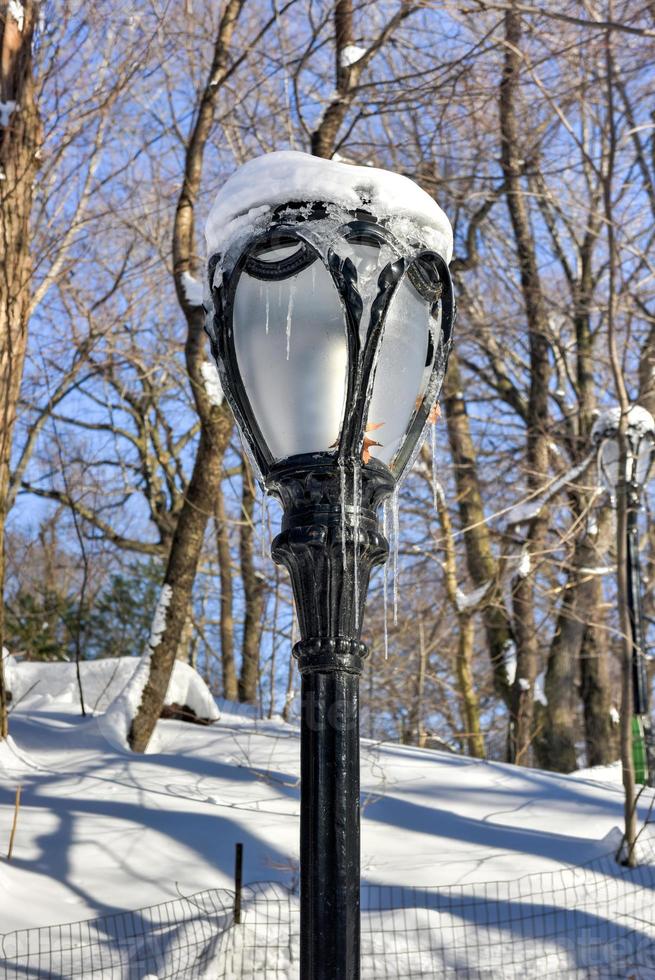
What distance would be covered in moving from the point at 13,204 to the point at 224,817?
4.20 meters

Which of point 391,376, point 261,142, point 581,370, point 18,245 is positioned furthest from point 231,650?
point 391,376

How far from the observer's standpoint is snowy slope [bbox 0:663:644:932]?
16.0 ft

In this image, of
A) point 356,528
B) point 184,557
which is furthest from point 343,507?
point 184,557

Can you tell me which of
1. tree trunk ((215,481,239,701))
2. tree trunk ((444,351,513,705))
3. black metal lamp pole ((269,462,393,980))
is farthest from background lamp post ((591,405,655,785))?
tree trunk ((215,481,239,701))

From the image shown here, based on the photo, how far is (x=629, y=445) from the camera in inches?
290

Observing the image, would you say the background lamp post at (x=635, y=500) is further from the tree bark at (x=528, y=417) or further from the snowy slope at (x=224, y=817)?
the tree bark at (x=528, y=417)

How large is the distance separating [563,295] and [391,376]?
12.7 metres

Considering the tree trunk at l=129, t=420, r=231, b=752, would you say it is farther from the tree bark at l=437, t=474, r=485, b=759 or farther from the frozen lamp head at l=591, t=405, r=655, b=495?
the tree bark at l=437, t=474, r=485, b=759

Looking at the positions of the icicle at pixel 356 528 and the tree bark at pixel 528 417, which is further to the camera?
the tree bark at pixel 528 417

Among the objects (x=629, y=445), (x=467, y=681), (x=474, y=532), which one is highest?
(x=474, y=532)

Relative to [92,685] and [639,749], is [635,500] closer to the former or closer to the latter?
[639,749]

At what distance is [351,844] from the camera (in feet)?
6.45

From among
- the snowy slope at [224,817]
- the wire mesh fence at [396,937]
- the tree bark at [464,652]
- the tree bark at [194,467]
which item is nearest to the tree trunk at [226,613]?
the tree bark at [464,652]

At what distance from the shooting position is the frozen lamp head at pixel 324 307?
209 cm
